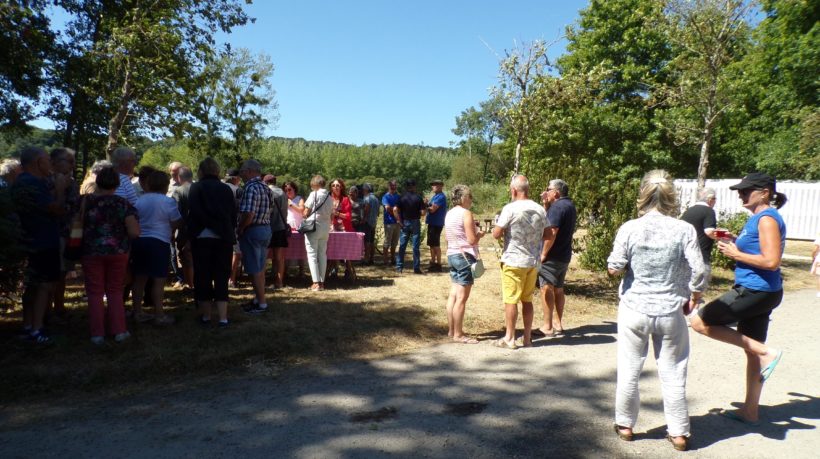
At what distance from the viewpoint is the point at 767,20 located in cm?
2441

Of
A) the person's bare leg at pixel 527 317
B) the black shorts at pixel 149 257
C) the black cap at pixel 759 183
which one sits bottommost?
the person's bare leg at pixel 527 317

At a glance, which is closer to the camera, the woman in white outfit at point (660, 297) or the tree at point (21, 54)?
the woman in white outfit at point (660, 297)

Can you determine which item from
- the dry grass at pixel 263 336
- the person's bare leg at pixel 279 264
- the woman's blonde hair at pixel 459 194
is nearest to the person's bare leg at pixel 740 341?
the woman's blonde hair at pixel 459 194

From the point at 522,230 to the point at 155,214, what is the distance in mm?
4137

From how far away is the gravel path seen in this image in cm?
345

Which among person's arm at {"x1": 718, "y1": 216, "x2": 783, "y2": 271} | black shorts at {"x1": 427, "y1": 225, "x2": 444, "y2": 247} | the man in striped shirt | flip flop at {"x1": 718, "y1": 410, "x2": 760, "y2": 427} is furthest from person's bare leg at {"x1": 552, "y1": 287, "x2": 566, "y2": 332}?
black shorts at {"x1": 427, "y1": 225, "x2": 444, "y2": 247}

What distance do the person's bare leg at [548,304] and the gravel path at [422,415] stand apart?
991 mm

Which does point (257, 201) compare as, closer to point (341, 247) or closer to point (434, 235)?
point (341, 247)

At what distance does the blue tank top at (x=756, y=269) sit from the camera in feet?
12.2

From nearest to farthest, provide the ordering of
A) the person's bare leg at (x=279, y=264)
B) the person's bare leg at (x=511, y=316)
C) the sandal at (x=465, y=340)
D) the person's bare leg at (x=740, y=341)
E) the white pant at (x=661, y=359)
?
1. the white pant at (x=661, y=359)
2. the person's bare leg at (x=740, y=341)
3. the person's bare leg at (x=511, y=316)
4. the sandal at (x=465, y=340)
5. the person's bare leg at (x=279, y=264)

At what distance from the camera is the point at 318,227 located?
809cm

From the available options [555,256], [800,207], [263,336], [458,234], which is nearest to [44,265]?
[263,336]

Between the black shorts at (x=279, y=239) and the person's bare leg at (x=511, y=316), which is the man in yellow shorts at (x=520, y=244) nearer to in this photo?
the person's bare leg at (x=511, y=316)

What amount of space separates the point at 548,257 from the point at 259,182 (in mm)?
3829
